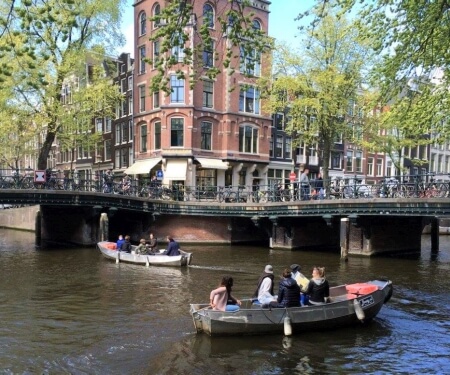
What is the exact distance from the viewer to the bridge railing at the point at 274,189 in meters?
23.2

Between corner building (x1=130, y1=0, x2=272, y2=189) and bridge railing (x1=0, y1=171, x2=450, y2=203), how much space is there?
4.27 meters

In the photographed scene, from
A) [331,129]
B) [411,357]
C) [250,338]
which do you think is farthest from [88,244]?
[411,357]

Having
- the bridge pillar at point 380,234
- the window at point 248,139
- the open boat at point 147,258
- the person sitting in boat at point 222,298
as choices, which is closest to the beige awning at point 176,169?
the window at point 248,139

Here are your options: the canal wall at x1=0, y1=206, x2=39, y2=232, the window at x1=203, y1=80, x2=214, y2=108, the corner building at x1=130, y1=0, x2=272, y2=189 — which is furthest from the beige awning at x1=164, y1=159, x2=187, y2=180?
the canal wall at x1=0, y1=206, x2=39, y2=232

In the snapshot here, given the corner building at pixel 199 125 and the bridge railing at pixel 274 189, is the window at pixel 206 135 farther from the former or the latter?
the bridge railing at pixel 274 189

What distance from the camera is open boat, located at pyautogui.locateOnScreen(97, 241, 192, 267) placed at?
888 inches

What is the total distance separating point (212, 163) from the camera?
40.8 m

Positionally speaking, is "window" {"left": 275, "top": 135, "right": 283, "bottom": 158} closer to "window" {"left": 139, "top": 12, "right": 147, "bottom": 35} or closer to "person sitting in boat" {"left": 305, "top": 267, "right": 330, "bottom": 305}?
"window" {"left": 139, "top": 12, "right": 147, "bottom": 35}

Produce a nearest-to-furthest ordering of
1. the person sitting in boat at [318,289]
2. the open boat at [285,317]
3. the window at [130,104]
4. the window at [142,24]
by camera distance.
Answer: the open boat at [285,317], the person sitting in boat at [318,289], the window at [142,24], the window at [130,104]

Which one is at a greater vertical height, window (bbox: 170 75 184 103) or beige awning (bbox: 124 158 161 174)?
window (bbox: 170 75 184 103)

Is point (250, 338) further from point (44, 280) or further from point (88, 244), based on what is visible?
point (88, 244)

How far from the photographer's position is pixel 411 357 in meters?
10.9

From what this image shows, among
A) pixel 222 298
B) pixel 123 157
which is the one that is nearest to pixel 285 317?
pixel 222 298

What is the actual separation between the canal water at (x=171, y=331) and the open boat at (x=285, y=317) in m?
0.24
